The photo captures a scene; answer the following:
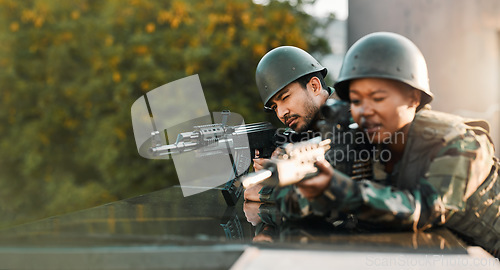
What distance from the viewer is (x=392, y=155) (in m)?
2.10

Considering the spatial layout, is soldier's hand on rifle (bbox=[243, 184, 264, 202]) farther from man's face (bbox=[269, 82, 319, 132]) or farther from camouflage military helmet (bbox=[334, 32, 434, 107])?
camouflage military helmet (bbox=[334, 32, 434, 107])

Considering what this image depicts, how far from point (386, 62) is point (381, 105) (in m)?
0.17

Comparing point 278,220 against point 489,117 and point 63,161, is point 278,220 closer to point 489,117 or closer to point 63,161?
point 489,117

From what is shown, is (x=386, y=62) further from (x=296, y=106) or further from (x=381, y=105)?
(x=296, y=106)

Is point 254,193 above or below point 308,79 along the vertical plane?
below

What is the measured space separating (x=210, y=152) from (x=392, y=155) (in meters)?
1.03

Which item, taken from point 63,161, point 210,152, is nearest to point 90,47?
point 63,161

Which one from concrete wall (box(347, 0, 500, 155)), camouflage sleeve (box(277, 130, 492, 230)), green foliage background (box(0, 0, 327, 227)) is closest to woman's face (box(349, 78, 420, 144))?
camouflage sleeve (box(277, 130, 492, 230))

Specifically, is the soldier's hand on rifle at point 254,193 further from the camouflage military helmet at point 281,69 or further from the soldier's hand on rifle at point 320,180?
the soldier's hand on rifle at point 320,180

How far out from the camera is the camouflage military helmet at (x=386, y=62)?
6.25 ft

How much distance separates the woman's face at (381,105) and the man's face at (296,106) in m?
0.61

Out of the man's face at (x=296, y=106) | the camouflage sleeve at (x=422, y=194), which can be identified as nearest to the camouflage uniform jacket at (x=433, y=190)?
the camouflage sleeve at (x=422, y=194)

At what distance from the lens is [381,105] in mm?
1925

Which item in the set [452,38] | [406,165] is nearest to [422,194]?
[406,165]
